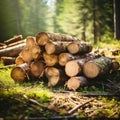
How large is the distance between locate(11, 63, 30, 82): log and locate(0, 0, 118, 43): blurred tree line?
19.8 m

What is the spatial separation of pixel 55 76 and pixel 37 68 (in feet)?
2.97

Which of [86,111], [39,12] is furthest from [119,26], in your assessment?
[39,12]

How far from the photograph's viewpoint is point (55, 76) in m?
9.65

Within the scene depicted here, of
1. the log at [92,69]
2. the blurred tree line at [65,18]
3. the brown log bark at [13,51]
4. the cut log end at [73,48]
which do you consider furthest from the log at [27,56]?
the blurred tree line at [65,18]

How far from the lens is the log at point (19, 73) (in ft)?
32.8

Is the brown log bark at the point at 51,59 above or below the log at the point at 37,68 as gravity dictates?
above

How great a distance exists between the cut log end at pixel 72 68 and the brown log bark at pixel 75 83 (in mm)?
264

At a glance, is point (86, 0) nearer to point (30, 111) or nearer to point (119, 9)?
point (119, 9)

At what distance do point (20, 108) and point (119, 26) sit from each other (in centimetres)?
1393

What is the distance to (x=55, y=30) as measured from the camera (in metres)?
44.2

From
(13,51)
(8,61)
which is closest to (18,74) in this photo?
(8,61)

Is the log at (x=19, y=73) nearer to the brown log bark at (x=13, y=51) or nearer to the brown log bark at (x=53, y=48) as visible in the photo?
the brown log bark at (x=53, y=48)

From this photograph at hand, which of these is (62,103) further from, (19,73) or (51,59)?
(19,73)

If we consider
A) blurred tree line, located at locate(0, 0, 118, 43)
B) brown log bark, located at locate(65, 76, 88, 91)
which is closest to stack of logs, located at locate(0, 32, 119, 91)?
brown log bark, located at locate(65, 76, 88, 91)
